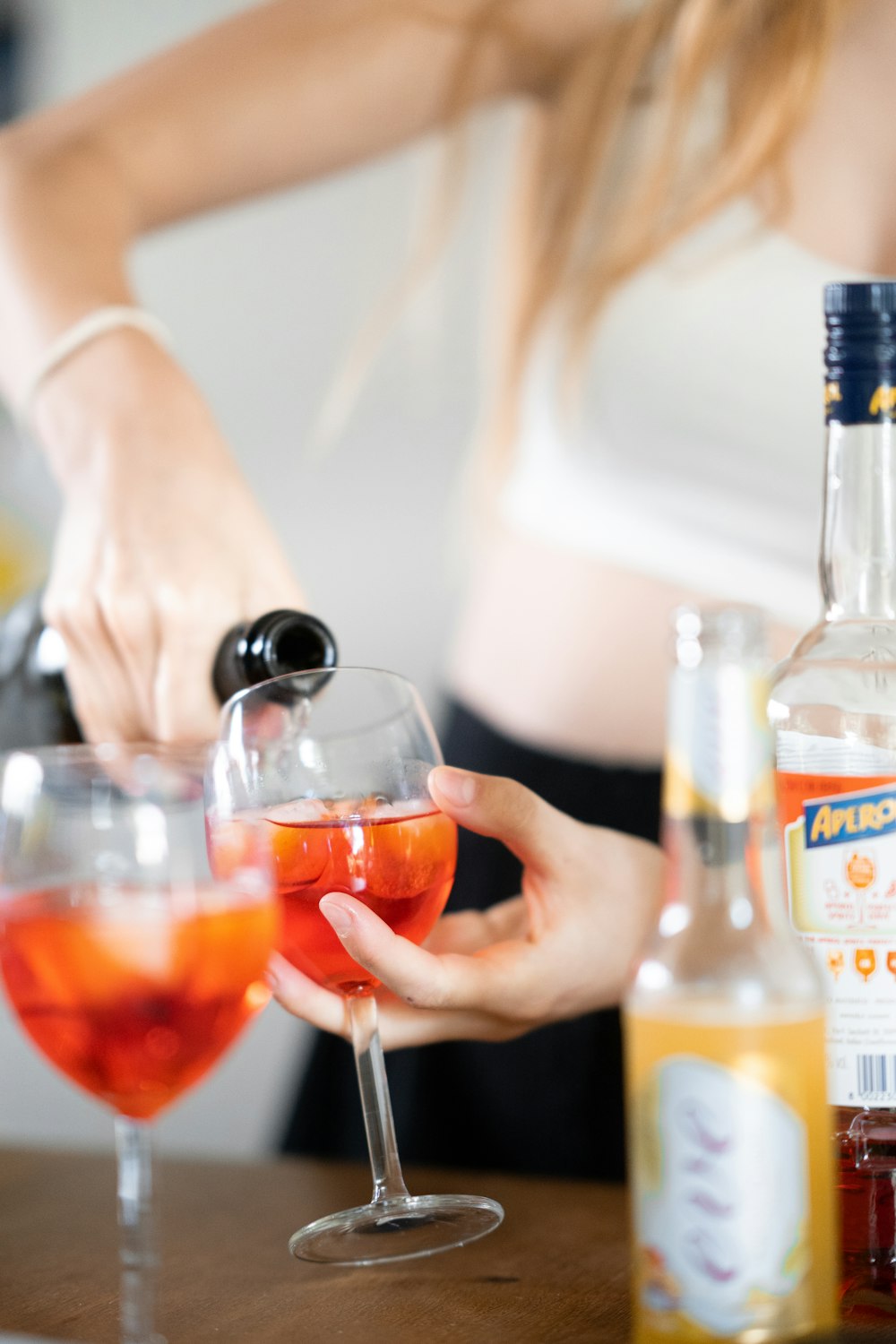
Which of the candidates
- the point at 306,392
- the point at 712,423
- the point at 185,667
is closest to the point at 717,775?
the point at 185,667

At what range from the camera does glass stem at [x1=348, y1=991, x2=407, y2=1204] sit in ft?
2.33

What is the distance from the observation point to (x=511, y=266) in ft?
4.70

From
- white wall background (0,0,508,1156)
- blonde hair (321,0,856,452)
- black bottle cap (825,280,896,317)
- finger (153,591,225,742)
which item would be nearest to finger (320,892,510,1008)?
finger (153,591,225,742)

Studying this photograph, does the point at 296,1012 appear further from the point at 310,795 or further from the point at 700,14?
the point at 700,14

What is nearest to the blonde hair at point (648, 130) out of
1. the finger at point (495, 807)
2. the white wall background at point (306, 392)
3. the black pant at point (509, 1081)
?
the black pant at point (509, 1081)

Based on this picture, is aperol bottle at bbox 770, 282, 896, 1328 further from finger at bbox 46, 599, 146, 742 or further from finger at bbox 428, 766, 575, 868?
finger at bbox 46, 599, 146, 742

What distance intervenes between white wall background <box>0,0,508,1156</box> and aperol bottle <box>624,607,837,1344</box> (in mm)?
2237

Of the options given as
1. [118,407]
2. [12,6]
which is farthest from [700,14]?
[12,6]

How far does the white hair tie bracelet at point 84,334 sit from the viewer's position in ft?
3.31

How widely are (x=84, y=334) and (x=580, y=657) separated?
53cm

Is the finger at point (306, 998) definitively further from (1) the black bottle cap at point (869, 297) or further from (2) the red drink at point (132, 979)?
(1) the black bottle cap at point (869, 297)

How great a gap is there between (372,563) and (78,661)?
1.91 meters

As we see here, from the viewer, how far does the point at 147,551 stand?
0.89 m

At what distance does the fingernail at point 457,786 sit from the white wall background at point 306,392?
81.1 inches
